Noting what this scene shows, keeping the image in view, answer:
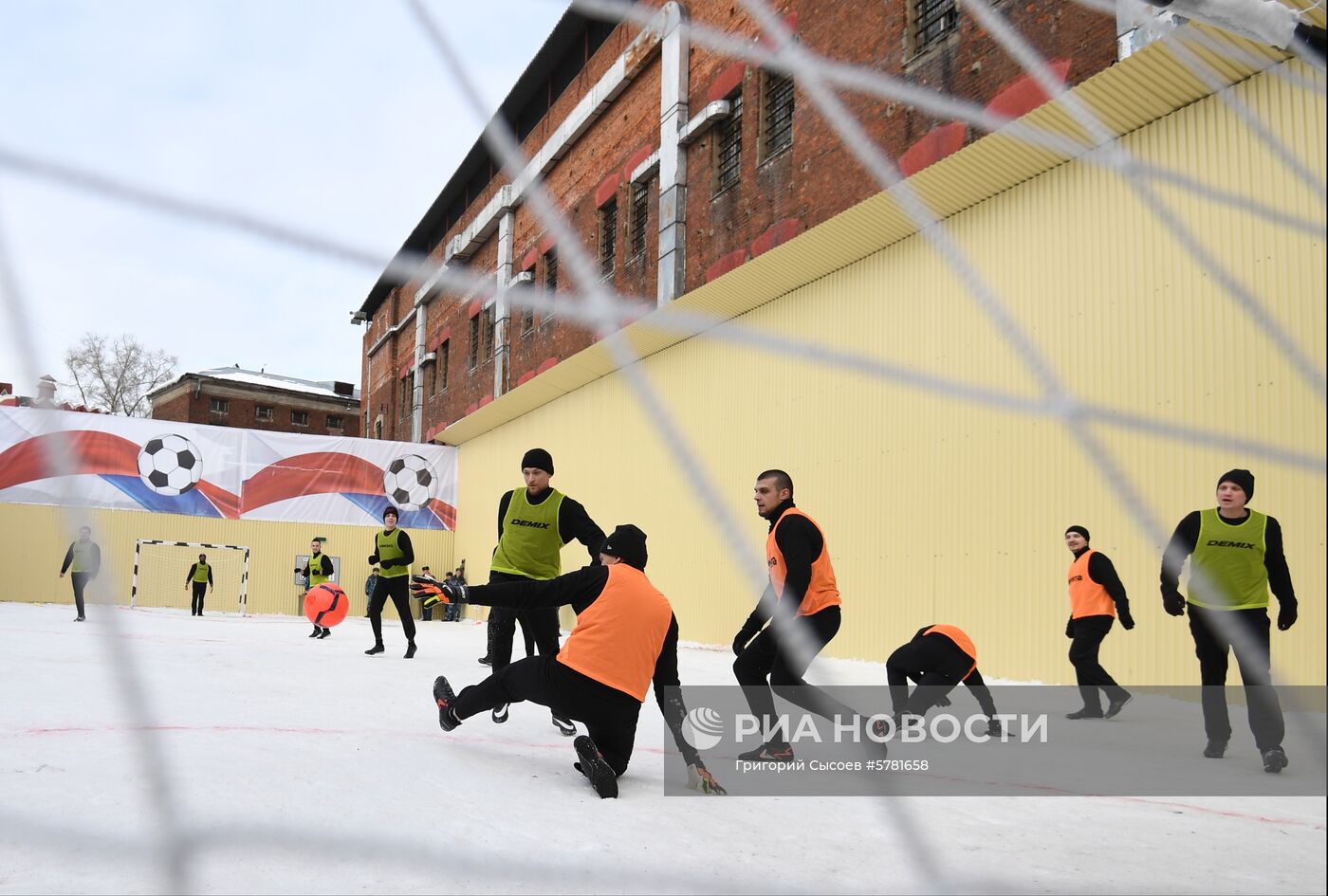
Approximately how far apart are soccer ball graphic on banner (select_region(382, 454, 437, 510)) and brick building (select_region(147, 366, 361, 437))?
21.1m

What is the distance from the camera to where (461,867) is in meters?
3.35

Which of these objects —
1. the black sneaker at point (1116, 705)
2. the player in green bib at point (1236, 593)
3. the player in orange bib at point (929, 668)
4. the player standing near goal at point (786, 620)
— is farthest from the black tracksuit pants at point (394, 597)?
the player in green bib at point (1236, 593)

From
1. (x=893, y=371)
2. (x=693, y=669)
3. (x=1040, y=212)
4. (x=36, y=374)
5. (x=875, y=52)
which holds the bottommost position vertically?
(x=693, y=669)

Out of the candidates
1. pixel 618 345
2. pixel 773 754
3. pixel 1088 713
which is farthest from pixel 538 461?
pixel 618 345

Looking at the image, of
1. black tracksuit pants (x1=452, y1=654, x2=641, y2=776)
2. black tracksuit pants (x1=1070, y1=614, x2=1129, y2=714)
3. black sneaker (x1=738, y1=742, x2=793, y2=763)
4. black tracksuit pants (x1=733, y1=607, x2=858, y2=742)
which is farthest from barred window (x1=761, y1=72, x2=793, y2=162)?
black tracksuit pants (x1=452, y1=654, x2=641, y2=776)

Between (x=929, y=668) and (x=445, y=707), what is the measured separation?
2.88m

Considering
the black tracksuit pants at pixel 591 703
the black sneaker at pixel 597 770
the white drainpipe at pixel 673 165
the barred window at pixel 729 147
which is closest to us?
the black sneaker at pixel 597 770

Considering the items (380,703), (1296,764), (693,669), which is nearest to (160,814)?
(380,703)

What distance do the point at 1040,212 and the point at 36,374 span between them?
10.7 m

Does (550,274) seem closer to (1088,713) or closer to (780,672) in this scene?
(1088,713)

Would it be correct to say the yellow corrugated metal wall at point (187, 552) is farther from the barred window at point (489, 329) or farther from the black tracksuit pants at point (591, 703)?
the black tracksuit pants at point (591, 703)

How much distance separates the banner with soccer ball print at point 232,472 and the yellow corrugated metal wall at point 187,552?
0.96 feet

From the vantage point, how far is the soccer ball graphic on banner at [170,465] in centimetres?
2542

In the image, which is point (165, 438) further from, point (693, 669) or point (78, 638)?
point (693, 669)
